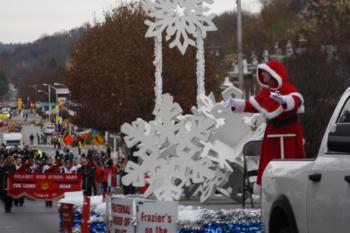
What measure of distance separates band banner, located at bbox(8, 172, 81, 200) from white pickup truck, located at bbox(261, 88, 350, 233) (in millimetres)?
21876

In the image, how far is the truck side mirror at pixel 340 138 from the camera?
730cm

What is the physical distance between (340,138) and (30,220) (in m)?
20.2

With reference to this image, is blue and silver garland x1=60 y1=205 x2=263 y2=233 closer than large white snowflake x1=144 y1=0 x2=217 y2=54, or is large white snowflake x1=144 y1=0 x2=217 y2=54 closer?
blue and silver garland x1=60 y1=205 x2=263 y2=233

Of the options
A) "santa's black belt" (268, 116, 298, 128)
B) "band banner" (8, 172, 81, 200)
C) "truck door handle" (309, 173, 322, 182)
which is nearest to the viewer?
"truck door handle" (309, 173, 322, 182)

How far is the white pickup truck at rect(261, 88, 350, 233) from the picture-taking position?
7.67 metres

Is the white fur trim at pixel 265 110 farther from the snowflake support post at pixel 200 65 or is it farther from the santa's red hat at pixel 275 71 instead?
the snowflake support post at pixel 200 65

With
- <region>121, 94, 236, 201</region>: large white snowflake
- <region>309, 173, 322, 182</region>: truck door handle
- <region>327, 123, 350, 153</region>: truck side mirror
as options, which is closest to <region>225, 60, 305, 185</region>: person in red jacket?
<region>121, 94, 236, 201</region>: large white snowflake

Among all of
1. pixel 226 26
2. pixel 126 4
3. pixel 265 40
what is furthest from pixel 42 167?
pixel 226 26

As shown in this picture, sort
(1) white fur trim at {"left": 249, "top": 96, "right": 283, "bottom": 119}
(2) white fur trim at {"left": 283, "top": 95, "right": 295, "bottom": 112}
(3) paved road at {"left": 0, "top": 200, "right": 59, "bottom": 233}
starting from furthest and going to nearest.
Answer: (3) paved road at {"left": 0, "top": 200, "right": 59, "bottom": 233} < (1) white fur trim at {"left": 249, "top": 96, "right": 283, "bottom": 119} < (2) white fur trim at {"left": 283, "top": 95, "right": 295, "bottom": 112}

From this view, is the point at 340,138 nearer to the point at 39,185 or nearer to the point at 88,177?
the point at 39,185

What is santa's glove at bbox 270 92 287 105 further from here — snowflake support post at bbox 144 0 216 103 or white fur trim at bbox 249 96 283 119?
snowflake support post at bbox 144 0 216 103

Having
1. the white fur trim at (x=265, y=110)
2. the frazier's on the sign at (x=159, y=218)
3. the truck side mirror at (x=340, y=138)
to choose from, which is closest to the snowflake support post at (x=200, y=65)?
the white fur trim at (x=265, y=110)

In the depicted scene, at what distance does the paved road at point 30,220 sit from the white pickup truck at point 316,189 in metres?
13.0

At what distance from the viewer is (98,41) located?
60719 mm
